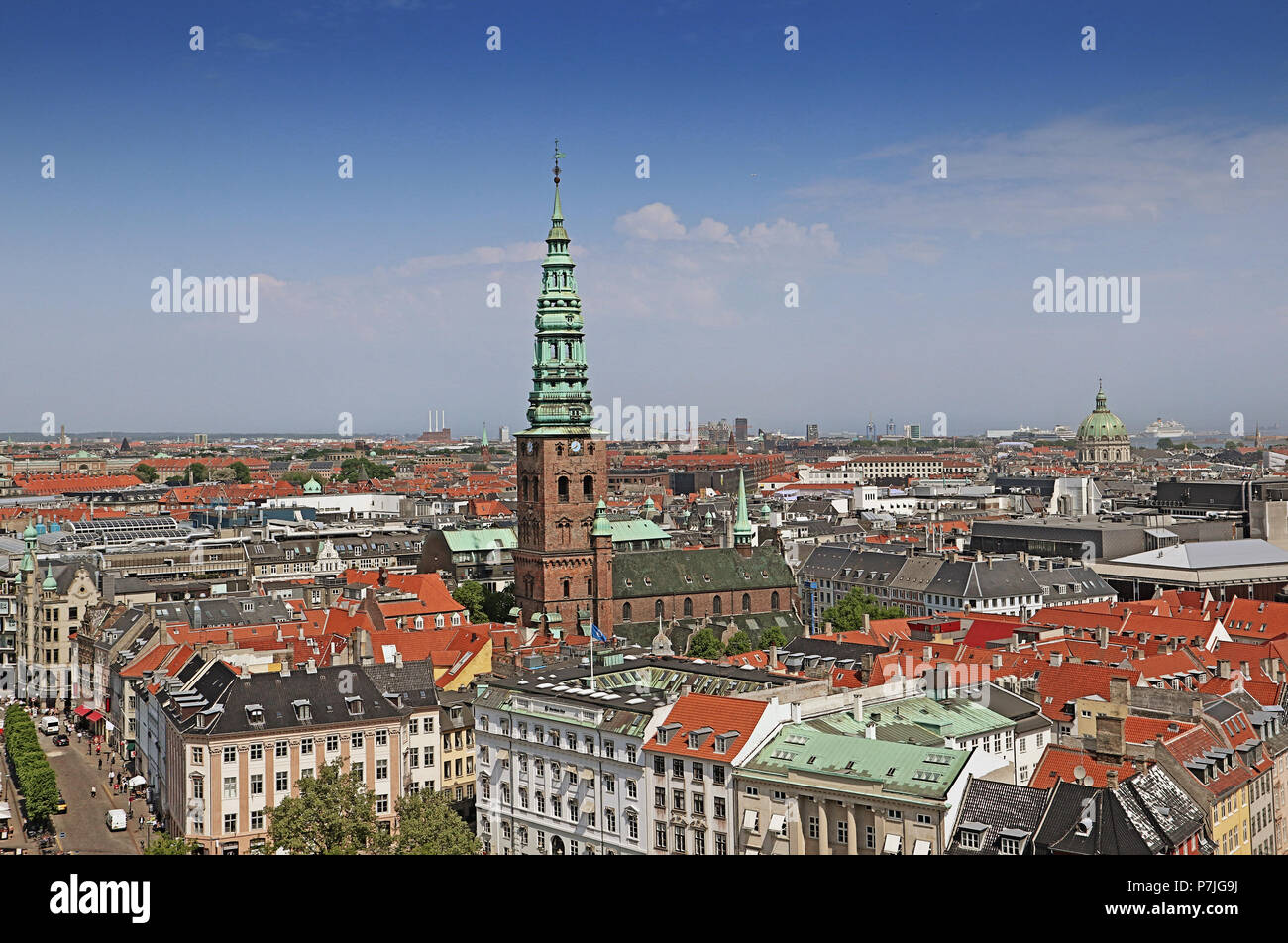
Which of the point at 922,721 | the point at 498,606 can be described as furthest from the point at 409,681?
the point at 498,606

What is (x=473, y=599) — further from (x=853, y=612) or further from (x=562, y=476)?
(x=853, y=612)

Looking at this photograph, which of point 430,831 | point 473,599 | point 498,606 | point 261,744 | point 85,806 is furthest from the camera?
point 473,599

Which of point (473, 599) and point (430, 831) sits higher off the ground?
point (430, 831)

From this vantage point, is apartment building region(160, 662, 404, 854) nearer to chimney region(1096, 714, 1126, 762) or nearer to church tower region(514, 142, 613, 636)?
chimney region(1096, 714, 1126, 762)

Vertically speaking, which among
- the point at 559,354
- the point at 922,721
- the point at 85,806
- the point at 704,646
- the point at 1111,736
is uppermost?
the point at 559,354

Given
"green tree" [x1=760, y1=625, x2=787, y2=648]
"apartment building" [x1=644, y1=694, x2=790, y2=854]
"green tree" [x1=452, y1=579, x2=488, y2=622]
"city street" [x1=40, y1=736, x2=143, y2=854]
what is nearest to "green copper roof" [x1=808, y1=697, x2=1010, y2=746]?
"apartment building" [x1=644, y1=694, x2=790, y2=854]

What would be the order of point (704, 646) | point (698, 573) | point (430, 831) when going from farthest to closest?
point (698, 573) < point (704, 646) < point (430, 831)
